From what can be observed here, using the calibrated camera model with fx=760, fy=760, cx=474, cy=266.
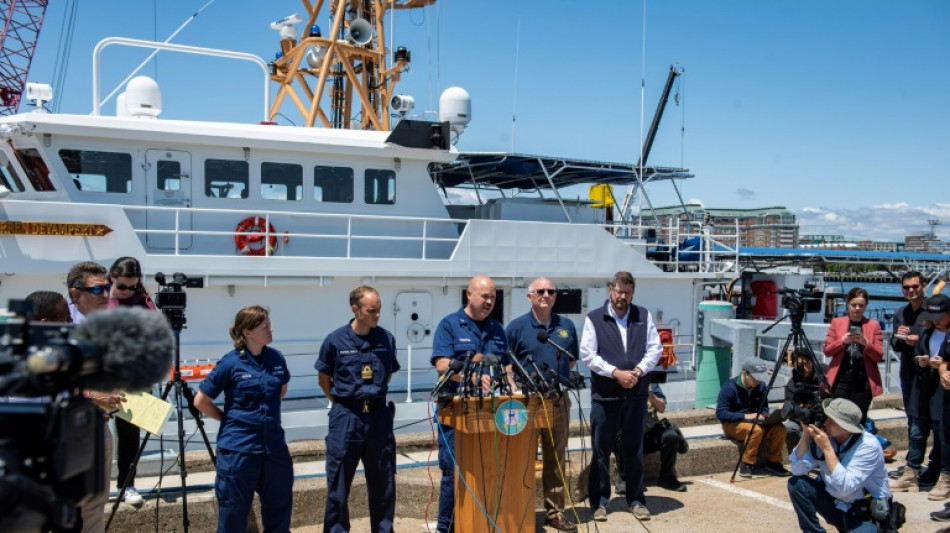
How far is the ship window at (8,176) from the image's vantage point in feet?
31.8

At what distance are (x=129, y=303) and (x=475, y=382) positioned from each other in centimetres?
249

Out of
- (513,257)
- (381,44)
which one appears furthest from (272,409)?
(381,44)

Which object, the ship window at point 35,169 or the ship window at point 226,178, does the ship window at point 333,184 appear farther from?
the ship window at point 35,169

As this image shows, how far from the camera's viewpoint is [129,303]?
207 inches

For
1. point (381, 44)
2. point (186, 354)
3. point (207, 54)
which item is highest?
point (381, 44)

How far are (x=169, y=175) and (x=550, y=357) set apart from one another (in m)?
6.49

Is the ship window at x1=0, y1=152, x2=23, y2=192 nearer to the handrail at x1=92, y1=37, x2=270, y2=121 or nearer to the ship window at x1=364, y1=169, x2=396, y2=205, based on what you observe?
the handrail at x1=92, y1=37, x2=270, y2=121

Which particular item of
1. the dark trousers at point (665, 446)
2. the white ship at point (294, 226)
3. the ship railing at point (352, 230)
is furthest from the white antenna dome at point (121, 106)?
the dark trousers at point (665, 446)

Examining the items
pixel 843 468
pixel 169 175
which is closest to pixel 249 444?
pixel 843 468

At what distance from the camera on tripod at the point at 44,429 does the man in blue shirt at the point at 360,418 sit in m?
2.83

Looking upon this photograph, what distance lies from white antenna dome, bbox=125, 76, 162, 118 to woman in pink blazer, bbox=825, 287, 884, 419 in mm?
9160

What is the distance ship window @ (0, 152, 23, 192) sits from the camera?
31.8ft

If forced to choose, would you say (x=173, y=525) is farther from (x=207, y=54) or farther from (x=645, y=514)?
(x=207, y=54)

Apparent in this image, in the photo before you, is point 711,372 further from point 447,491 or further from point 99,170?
point 99,170
